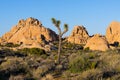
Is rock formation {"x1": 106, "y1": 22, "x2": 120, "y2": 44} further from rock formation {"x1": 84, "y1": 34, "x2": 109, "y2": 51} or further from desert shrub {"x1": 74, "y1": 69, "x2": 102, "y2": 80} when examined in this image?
desert shrub {"x1": 74, "y1": 69, "x2": 102, "y2": 80}

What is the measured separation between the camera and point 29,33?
323 feet

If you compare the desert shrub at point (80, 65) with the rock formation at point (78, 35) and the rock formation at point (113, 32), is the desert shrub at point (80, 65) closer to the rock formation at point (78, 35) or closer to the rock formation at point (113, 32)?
the rock formation at point (113, 32)

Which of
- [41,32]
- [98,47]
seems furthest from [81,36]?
[98,47]

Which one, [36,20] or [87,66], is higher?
[36,20]

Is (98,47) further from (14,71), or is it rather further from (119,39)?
(14,71)

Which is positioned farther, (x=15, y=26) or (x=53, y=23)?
(x=15, y=26)

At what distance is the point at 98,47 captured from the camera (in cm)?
6278

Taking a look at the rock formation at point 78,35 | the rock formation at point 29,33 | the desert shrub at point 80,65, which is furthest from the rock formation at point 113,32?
the desert shrub at point 80,65

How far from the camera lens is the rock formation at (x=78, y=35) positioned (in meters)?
94.1

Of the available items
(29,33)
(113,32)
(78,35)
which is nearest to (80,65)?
(113,32)

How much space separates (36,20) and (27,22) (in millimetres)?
3103

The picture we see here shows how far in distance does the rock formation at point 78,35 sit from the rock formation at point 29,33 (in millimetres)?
7210

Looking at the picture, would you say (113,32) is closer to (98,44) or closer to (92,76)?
(98,44)

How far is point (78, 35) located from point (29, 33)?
14.4m
